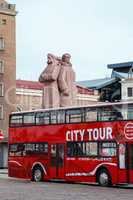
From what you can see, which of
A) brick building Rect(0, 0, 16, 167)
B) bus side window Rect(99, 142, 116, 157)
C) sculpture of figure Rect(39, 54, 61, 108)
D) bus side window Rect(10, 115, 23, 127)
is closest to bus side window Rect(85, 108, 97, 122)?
bus side window Rect(99, 142, 116, 157)

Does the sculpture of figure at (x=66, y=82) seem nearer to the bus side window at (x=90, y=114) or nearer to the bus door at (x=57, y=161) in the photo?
the bus door at (x=57, y=161)

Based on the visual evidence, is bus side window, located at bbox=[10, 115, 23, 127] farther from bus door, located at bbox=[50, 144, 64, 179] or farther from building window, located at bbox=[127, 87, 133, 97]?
building window, located at bbox=[127, 87, 133, 97]

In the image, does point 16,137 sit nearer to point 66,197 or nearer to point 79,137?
point 79,137

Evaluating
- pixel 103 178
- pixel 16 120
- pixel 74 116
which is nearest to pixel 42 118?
pixel 16 120

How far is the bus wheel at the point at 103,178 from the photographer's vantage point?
1224 inches

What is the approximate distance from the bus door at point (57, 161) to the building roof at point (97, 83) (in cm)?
4761

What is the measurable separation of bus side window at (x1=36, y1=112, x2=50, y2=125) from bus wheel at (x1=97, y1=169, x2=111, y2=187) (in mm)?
4828

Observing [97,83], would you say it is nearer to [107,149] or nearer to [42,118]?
[42,118]

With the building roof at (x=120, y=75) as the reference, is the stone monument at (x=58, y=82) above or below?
below

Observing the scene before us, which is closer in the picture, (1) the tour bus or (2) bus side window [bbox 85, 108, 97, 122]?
(1) the tour bus

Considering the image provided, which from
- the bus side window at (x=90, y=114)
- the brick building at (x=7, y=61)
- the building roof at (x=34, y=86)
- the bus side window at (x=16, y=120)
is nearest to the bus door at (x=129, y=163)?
the bus side window at (x=90, y=114)

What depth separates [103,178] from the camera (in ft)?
103

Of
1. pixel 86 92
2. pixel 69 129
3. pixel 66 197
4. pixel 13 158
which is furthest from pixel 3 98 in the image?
pixel 66 197

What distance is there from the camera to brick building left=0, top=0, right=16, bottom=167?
7094 cm
